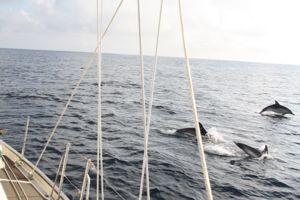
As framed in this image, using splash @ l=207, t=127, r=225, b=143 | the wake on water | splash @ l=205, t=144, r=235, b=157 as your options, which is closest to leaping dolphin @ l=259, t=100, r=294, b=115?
splash @ l=207, t=127, r=225, b=143

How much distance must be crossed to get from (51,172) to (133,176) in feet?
12.6

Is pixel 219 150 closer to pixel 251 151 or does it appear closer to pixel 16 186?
pixel 251 151

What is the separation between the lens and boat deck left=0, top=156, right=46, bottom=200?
798 cm

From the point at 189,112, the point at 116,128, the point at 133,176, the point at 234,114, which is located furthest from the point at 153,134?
the point at 234,114

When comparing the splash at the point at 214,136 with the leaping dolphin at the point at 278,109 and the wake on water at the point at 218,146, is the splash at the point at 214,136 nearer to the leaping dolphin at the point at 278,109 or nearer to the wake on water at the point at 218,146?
the wake on water at the point at 218,146

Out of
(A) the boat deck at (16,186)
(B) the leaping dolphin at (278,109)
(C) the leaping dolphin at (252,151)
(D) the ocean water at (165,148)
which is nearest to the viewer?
(A) the boat deck at (16,186)

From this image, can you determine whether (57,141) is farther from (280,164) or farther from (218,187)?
(280,164)

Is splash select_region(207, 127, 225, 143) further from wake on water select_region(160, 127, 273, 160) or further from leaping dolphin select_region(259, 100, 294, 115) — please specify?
leaping dolphin select_region(259, 100, 294, 115)

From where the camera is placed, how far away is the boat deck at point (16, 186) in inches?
314

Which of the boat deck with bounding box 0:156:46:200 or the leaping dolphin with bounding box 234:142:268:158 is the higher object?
the boat deck with bounding box 0:156:46:200

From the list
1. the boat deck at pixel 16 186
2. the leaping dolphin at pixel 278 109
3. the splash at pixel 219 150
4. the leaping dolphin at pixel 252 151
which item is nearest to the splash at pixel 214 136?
the splash at pixel 219 150

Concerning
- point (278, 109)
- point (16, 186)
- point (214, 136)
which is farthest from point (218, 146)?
point (278, 109)

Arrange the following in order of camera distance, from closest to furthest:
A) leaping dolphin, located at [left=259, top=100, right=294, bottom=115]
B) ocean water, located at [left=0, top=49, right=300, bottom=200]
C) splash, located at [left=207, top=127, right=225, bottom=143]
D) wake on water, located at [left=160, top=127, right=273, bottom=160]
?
ocean water, located at [left=0, top=49, right=300, bottom=200], wake on water, located at [left=160, top=127, right=273, bottom=160], splash, located at [left=207, top=127, right=225, bottom=143], leaping dolphin, located at [left=259, top=100, right=294, bottom=115]

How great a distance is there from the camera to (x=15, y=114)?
28938 millimetres
